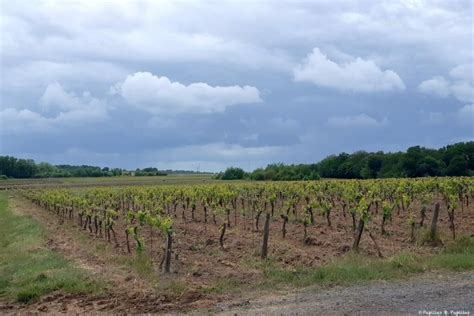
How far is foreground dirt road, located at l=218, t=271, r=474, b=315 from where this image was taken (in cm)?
966

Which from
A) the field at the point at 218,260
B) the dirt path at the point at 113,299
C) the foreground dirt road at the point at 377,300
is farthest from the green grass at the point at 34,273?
the foreground dirt road at the point at 377,300

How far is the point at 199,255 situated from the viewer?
53.6ft

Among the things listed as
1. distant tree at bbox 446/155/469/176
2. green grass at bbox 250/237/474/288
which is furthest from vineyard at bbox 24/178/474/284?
distant tree at bbox 446/155/469/176

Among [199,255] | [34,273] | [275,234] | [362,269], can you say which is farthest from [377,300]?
[275,234]

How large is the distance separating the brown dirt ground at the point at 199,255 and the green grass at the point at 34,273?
42cm

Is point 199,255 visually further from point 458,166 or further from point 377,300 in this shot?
point 458,166

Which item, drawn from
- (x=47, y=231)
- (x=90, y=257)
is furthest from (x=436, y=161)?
(x=90, y=257)

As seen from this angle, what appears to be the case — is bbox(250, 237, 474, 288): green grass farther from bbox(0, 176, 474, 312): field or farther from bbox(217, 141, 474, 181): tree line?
bbox(217, 141, 474, 181): tree line

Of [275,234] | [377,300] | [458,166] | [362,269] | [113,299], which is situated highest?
[458,166]

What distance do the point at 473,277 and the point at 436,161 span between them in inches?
2676

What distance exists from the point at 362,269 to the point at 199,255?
5.10 meters

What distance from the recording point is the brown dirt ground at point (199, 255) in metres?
11.7

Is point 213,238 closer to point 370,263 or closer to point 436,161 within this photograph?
point 370,263

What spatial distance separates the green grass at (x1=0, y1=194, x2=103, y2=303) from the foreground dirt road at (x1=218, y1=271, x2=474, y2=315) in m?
4.43
